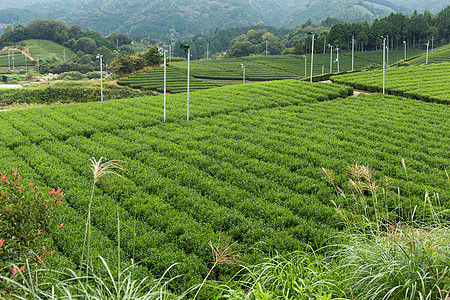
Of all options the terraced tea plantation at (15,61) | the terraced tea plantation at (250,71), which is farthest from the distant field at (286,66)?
the terraced tea plantation at (15,61)

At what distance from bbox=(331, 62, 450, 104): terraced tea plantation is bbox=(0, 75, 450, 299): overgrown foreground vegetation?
16.4ft

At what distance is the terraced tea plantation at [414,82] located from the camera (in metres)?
28.7

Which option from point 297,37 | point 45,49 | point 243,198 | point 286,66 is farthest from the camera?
point 297,37

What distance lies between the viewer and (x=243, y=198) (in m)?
10.5

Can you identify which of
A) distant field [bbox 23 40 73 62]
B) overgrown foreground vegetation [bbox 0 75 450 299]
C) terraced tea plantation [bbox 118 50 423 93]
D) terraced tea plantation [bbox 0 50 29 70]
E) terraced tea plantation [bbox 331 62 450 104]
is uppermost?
distant field [bbox 23 40 73 62]

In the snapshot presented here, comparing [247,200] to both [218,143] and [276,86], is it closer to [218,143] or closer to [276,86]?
[218,143]

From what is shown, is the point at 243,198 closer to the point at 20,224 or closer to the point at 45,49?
the point at 20,224

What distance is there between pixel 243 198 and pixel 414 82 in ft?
102

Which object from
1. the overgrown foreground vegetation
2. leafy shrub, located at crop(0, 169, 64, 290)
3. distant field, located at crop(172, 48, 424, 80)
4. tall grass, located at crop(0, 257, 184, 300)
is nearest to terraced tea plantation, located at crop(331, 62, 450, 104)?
the overgrown foreground vegetation

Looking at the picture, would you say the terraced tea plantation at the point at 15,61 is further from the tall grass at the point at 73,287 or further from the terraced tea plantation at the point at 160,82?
the tall grass at the point at 73,287

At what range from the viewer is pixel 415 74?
40312mm

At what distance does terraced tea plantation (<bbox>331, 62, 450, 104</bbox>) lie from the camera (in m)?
28.7

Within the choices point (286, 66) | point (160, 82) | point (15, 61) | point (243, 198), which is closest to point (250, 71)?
point (286, 66)

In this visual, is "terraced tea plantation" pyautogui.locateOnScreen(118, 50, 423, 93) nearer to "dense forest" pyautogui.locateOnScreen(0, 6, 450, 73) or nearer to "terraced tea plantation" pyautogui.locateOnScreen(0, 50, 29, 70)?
"dense forest" pyautogui.locateOnScreen(0, 6, 450, 73)
